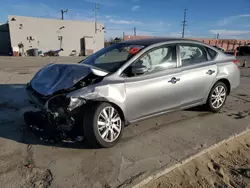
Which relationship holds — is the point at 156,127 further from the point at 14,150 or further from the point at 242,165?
the point at 14,150

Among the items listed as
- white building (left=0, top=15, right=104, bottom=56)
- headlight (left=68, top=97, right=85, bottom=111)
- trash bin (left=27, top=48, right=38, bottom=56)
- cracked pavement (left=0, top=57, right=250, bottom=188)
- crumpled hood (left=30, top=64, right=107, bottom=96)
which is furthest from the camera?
trash bin (left=27, top=48, right=38, bottom=56)

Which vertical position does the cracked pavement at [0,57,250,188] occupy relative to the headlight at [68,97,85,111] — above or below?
below

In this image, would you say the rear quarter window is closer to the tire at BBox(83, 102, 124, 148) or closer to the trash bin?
the tire at BBox(83, 102, 124, 148)

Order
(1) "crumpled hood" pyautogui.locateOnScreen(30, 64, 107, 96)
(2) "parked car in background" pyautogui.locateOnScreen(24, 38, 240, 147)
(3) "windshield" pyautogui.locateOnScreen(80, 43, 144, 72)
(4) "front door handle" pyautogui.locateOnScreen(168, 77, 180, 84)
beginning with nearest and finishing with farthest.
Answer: (2) "parked car in background" pyautogui.locateOnScreen(24, 38, 240, 147) < (1) "crumpled hood" pyautogui.locateOnScreen(30, 64, 107, 96) < (3) "windshield" pyautogui.locateOnScreen(80, 43, 144, 72) < (4) "front door handle" pyautogui.locateOnScreen(168, 77, 180, 84)

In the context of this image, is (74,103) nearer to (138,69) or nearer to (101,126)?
(101,126)

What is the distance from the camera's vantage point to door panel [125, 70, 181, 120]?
3.30m

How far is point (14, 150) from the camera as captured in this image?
310cm

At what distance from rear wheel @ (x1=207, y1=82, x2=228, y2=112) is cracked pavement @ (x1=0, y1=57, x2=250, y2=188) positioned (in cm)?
20

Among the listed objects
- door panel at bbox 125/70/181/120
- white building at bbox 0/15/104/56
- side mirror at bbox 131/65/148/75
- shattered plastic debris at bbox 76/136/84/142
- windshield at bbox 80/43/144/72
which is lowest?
shattered plastic debris at bbox 76/136/84/142

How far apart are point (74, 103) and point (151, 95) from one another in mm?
1278

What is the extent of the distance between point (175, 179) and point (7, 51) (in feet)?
114

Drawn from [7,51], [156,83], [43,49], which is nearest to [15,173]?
[156,83]

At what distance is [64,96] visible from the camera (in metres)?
2.94

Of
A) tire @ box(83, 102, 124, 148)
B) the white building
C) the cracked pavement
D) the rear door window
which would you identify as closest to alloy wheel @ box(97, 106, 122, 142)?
tire @ box(83, 102, 124, 148)
